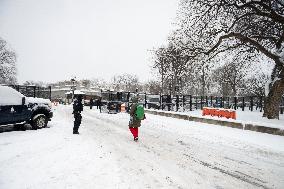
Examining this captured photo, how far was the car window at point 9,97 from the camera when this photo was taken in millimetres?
11886

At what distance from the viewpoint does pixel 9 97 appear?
12156 millimetres

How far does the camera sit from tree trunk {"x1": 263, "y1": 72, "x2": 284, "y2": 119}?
1719 cm

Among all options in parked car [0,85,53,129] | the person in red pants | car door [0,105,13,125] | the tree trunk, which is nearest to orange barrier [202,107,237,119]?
the tree trunk

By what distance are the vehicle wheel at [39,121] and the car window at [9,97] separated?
1.13 m

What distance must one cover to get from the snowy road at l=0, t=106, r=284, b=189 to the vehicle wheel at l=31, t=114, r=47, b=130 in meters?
1.91

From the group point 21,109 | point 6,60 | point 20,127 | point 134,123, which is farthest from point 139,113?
point 6,60

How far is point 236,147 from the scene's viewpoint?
30.7 ft

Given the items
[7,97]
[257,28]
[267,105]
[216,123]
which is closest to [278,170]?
[216,123]

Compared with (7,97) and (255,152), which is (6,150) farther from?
(255,152)

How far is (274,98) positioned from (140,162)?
44.3ft

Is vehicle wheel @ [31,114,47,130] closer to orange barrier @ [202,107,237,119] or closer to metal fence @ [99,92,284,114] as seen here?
orange barrier @ [202,107,237,119]

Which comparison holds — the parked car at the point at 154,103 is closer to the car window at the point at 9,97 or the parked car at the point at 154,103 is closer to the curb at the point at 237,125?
the curb at the point at 237,125

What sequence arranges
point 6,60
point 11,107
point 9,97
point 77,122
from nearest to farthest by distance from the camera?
point 77,122 → point 11,107 → point 9,97 → point 6,60

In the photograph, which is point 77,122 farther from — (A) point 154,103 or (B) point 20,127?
(A) point 154,103
